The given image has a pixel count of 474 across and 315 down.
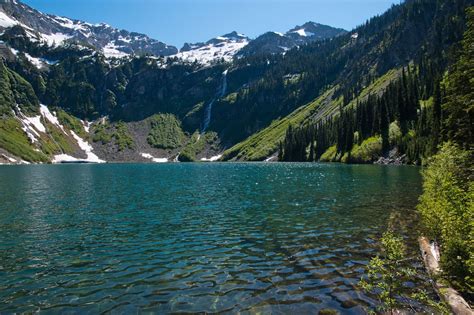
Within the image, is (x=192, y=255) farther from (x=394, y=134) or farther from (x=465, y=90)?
(x=394, y=134)

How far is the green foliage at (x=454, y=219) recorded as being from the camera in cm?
1694

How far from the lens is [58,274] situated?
73.5 ft

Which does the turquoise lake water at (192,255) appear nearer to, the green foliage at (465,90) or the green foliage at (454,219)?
the green foliage at (454,219)

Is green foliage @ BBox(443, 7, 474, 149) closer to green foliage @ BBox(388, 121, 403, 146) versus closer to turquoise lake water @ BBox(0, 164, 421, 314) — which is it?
turquoise lake water @ BBox(0, 164, 421, 314)

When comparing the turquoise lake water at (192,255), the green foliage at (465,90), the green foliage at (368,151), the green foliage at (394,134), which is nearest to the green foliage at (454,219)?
the turquoise lake water at (192,255)

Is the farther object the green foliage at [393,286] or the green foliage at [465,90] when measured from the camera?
the green foliage at [465,90]

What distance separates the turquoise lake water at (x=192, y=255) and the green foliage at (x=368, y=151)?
4601 inches

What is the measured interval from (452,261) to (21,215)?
148ft

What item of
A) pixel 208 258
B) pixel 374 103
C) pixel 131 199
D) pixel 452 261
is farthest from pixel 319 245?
pixel 374 103

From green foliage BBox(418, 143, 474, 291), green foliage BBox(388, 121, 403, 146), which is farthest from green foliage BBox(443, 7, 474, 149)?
green foliage BBox(388, 121, 403, 146)

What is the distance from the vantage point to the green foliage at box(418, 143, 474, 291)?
667 inches

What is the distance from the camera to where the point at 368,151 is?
533ft

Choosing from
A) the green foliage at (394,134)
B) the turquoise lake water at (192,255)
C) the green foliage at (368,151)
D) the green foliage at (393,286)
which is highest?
the green foliage at (394,134)

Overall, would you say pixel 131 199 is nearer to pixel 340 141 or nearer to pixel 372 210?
pixel 372 210
